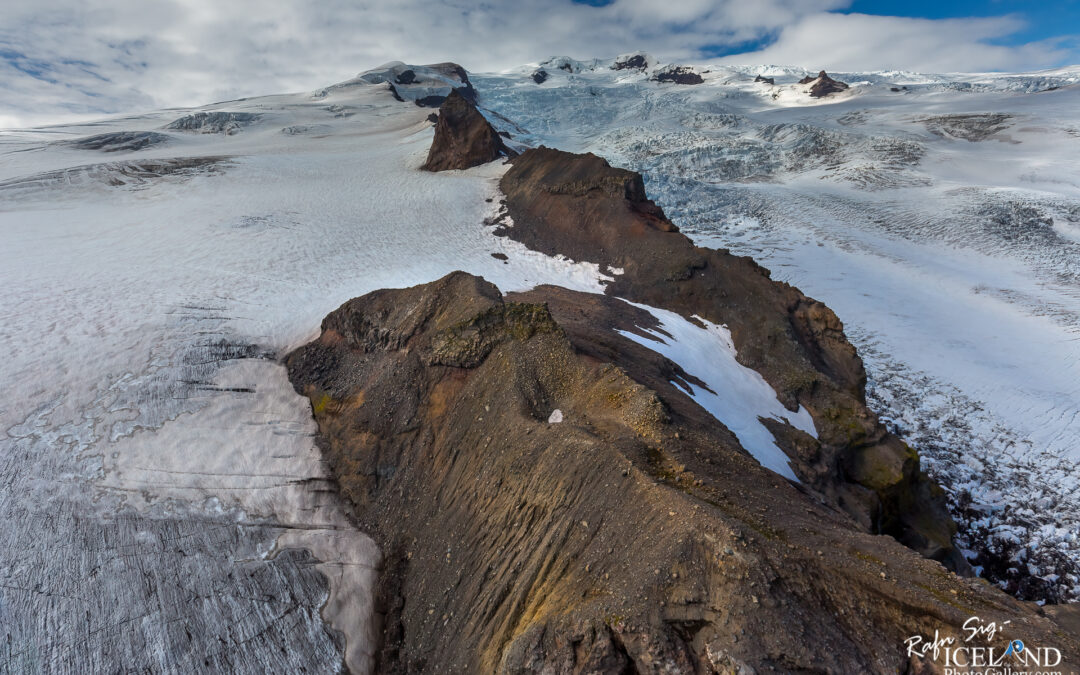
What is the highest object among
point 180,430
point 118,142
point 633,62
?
point 633,62

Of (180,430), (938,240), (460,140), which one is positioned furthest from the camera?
(460,140)

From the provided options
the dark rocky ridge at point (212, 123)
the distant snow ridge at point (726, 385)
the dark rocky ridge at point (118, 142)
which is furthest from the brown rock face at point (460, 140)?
the dark rocky ridge at point (212, 123)

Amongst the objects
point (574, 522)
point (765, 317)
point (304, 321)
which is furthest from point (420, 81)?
point (574, 522)

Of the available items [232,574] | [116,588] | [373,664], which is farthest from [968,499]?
[116,588]

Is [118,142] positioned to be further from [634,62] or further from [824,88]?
[634,62]

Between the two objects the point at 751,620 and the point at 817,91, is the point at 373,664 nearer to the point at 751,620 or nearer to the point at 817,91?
the point at 751,620

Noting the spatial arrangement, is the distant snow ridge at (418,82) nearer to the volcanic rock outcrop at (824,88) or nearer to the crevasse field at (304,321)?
the crevasse field at (304,321)
